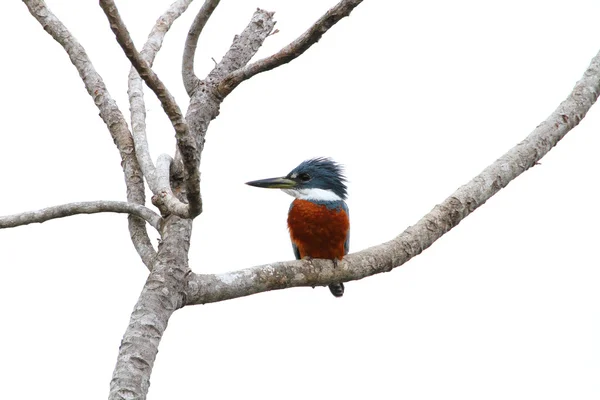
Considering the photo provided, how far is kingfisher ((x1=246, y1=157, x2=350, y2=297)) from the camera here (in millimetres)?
6469

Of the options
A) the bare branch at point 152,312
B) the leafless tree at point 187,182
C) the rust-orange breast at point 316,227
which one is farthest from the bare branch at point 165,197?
the rust-orange breast at point 316,227

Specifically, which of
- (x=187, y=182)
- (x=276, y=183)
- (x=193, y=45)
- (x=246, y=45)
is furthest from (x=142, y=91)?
(x=187, y=182)

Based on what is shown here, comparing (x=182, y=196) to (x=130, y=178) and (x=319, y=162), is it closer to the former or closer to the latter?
(x=130, y=178)

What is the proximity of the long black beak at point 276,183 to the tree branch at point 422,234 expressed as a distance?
1369mm

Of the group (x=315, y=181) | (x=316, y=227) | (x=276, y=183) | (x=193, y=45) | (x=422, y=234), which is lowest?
(x=422, y=234)

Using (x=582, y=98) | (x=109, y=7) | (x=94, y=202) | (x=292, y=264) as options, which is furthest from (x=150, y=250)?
(x=582, y=98)

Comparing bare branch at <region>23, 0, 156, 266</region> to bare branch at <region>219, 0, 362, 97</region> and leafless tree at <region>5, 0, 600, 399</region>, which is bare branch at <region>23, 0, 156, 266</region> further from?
bare branch at <region>219, 0, 362, 97</region>

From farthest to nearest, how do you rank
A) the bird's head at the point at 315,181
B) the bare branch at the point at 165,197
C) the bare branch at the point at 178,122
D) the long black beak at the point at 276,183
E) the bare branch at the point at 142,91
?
the bird's head at the point at 315,181, the long black beak at the point at 276,183, the bare branch at the point at 142,91, the bare branch at the point at 165,197, the bare branch at the point at 178,122

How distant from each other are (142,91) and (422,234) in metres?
2.49

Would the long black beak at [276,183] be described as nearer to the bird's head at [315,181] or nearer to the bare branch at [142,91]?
the bird's head at [315,181]

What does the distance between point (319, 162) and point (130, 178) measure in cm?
218

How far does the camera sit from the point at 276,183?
22.4 ft

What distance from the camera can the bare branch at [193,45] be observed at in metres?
6.23

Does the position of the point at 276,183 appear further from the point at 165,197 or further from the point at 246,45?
the point at 165,197
